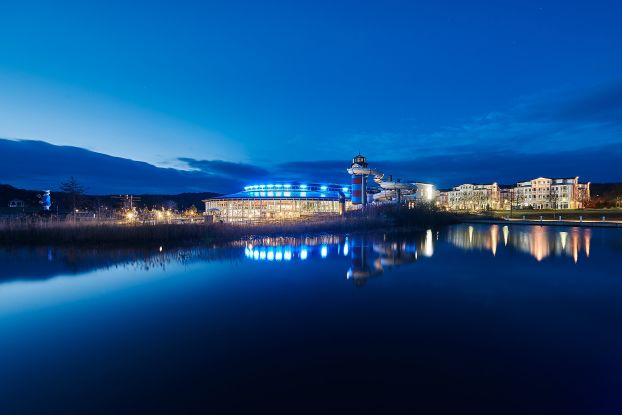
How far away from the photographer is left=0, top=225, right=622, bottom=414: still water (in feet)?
16.0

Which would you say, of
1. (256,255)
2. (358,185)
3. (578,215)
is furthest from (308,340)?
(578,215)

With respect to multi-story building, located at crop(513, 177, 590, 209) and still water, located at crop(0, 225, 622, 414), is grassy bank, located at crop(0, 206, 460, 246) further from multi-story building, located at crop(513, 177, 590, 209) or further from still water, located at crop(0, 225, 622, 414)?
multi-story building, located at crop(513, 177, 590, 209)

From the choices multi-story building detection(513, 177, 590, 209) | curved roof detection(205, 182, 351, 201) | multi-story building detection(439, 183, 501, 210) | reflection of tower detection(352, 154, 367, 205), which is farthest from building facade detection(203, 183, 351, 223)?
multi-story building detection(513, 177, 590, 209)

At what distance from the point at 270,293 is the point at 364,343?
482 cm

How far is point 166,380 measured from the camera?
539cm

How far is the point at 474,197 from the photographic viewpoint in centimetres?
11462

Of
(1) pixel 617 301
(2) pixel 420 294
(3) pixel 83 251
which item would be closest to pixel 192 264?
(3) pixel 83 251

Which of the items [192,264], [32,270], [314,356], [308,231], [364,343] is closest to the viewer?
[314,356]

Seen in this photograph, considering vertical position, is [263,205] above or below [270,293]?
above

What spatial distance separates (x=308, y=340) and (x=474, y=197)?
122 metres

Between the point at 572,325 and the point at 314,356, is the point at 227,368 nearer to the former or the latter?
the point at 314,356

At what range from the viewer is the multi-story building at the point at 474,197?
114312 millimetres

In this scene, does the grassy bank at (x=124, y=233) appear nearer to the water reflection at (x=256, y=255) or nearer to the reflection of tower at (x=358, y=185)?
the water reflection at (x=256, y=255)

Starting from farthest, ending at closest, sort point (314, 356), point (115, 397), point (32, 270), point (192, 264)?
1. point (192, 264)
2. point (32, 270)
3. point (314, 356)
4. point (115, 397)
